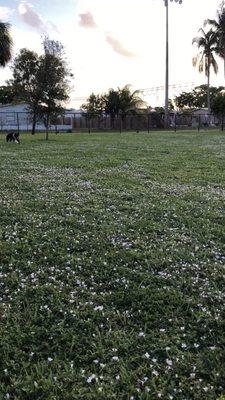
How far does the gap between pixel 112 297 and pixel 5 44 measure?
2844 centimetres

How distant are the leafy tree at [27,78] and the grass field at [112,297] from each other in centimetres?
2480

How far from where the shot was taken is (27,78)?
32.7 metres

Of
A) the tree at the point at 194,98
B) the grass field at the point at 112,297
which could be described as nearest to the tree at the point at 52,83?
the grass field at the point at 112,297

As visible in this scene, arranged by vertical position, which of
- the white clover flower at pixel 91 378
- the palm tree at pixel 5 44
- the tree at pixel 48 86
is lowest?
the white clover flower at pixel 91 378

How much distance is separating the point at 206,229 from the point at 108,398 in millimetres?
3220

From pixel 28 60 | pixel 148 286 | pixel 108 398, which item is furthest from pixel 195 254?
pixel 28 60

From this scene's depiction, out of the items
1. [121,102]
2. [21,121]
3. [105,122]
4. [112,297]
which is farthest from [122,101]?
[112,297]

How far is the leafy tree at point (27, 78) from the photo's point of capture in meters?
30.7

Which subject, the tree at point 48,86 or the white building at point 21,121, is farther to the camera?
the white building at point 21,121

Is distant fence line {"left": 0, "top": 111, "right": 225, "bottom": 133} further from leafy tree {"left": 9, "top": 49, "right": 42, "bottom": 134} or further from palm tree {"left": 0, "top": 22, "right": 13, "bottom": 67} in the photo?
palm tree {"left": 0, "top": 22, "right": 13, "bottom": 67}

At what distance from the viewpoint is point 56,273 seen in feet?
13.5

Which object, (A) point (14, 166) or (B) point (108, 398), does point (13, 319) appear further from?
(A) point (14, 166)

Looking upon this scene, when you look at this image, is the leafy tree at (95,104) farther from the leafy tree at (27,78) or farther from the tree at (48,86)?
the tree at (48,86)

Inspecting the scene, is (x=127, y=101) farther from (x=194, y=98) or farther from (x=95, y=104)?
(x=194, y=98)
